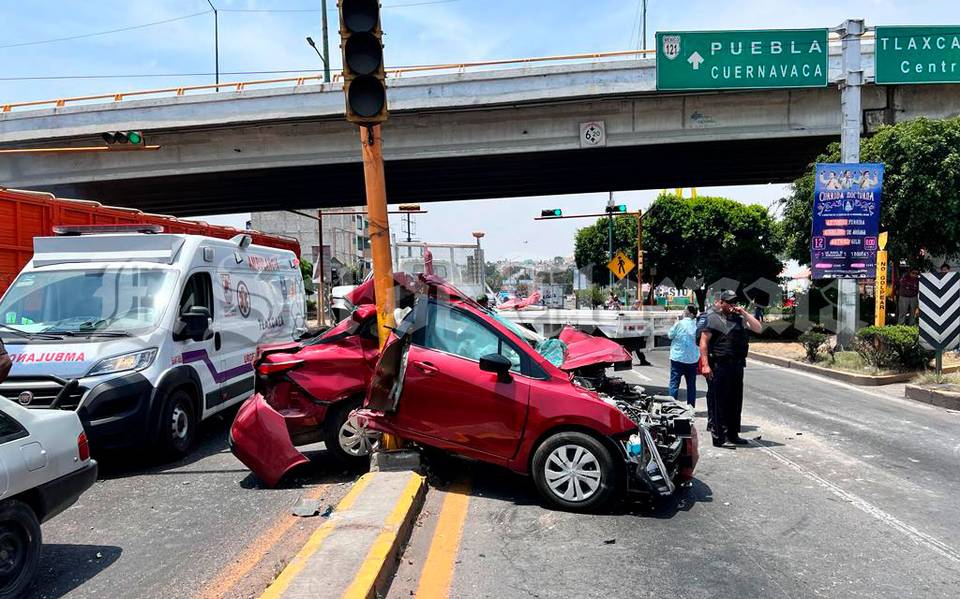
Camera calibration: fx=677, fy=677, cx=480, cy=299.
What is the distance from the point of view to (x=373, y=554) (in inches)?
157

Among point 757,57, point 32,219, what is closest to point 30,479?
point 32,219

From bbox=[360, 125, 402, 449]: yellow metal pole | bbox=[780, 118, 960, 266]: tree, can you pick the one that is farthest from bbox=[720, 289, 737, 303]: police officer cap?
bbox=[780, 118, 960, 266]: tree

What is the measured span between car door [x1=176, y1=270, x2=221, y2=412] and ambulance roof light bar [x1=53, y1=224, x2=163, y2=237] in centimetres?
74

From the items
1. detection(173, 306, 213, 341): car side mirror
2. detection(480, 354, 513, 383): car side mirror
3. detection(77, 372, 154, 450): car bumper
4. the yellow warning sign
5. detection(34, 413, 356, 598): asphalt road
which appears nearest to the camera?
detection(34, 413, 356, 598): asphalt road

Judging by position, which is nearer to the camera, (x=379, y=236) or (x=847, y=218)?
(x=379, y=236)

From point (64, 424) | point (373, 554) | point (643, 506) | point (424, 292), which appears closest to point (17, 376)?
point (64, 424)

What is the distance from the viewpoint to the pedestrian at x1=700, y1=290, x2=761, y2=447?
7.60m

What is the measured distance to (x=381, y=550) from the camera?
4.04 meters

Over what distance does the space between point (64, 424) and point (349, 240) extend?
264 feet

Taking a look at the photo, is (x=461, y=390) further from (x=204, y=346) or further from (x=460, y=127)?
(x=460, y=127)

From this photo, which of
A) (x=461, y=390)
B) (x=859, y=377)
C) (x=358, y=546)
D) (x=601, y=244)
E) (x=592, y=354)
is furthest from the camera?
(x=601, y=244)

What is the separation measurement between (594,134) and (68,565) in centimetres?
1959

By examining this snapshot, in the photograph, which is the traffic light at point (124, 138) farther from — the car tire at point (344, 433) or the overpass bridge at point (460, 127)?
the car tire at point (344, 433)

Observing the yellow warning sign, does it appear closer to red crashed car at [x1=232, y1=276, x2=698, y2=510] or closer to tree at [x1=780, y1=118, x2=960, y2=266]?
tree at [x1=780, y1=118, x2=960, y2=266]
